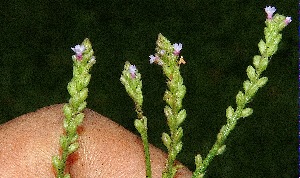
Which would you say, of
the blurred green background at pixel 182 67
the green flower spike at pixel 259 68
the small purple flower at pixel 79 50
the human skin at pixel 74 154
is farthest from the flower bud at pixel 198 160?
the blurred green background at pixel 182 67

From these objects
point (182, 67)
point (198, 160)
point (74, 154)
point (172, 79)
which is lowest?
point (198, 160)

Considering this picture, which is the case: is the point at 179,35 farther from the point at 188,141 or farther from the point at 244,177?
the point at 244,177

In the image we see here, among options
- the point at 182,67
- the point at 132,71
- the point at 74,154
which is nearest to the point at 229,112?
the point at 132,71

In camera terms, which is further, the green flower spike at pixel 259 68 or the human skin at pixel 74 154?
the human skin at pixel 74 154

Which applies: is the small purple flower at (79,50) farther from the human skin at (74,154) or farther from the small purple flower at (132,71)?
the human skin at (74,154)

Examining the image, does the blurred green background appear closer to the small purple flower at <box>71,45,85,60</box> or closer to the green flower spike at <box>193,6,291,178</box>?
the green flower spike at <box>193,6,291,178</box>

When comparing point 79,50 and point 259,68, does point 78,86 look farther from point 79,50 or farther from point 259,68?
point 259,68
